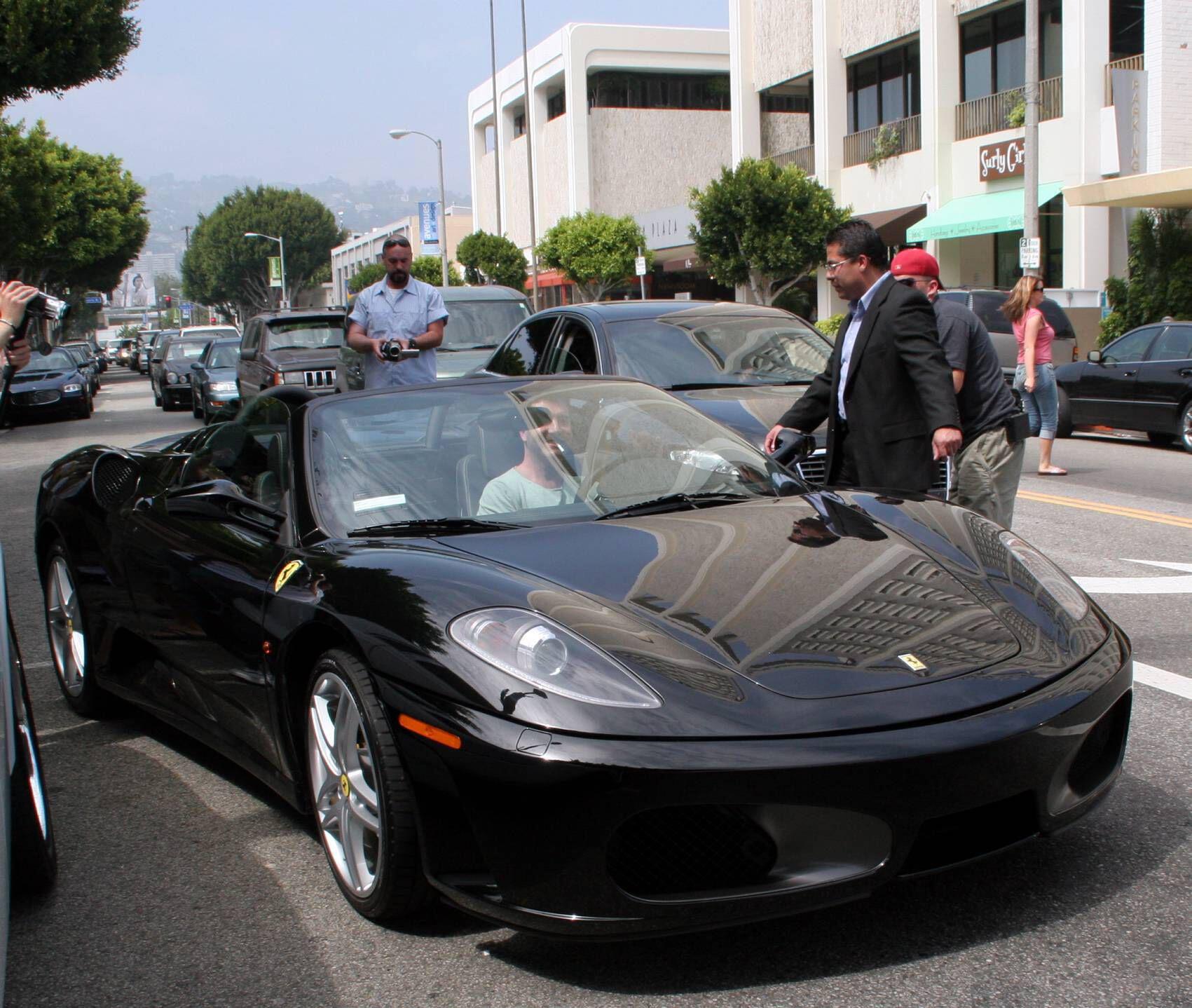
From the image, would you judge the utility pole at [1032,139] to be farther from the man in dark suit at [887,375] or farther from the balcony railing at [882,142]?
the man in dark suit at [887,375]

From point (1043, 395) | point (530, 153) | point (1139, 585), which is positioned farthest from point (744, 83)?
point (1139, 585)

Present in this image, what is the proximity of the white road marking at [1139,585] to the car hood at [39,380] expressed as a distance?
2249 cm

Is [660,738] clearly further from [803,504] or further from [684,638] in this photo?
[803,504]

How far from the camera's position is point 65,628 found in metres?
5.43

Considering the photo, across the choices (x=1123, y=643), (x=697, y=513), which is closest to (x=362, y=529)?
(x=697, y=513)

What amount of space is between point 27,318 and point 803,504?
2.45 meters

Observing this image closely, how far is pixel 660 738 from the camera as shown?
2762 mm

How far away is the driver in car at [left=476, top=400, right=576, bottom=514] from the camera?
4.05 m

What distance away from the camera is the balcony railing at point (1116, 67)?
27.8 metres

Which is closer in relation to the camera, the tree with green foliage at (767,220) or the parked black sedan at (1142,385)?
the parked black sedan at (1142,385)

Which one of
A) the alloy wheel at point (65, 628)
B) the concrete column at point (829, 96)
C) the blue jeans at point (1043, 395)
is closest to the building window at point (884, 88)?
the concrete column at point (829, 96)

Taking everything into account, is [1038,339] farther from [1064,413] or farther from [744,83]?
[744,83]

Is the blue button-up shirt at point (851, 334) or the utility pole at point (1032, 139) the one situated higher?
the utility pole at point (1032, 139)

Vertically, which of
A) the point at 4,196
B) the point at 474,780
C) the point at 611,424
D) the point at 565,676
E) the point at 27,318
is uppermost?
the point at 4,196
